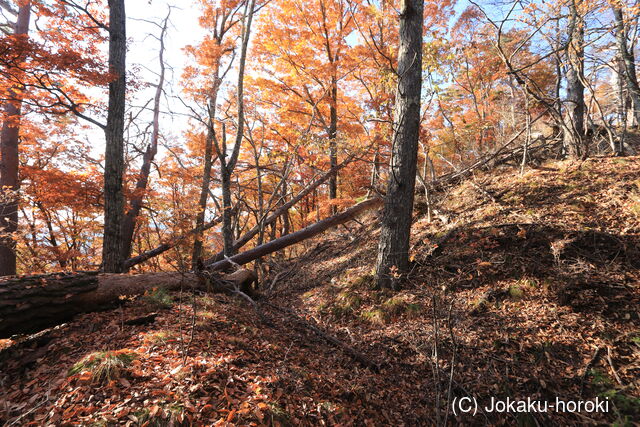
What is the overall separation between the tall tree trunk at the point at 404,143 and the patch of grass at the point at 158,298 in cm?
393

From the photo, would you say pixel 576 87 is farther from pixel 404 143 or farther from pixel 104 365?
pixel 104 365

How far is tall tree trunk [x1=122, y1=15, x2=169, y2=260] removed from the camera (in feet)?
31.4

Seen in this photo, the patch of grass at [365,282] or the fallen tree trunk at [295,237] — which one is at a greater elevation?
the fallen tree trunk at [295,237]

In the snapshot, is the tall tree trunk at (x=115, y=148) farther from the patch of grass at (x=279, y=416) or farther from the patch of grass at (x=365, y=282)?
the patch of grass at (x=279, y=416)

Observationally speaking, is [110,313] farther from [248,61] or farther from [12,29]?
[12,29]

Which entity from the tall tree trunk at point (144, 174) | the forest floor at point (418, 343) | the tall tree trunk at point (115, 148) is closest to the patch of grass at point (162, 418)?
the forest floor at point (418, 343)

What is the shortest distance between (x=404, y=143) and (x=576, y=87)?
633cm

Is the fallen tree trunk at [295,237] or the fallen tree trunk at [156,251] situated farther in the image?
the fallen tree trunk at [156,251]

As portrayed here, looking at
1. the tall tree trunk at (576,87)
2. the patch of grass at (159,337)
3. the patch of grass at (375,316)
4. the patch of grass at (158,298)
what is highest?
the tall tree trunk at (576,87)

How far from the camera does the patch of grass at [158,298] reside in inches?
173

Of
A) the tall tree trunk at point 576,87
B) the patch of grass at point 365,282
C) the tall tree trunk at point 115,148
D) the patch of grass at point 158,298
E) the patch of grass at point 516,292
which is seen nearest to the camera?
the patch of grass at point 516,292

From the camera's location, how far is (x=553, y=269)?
4117 millimetres

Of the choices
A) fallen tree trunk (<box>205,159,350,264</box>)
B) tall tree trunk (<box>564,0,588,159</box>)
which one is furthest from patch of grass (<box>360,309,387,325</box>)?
tall tree trunk (<box>564,0,588,159</box>)

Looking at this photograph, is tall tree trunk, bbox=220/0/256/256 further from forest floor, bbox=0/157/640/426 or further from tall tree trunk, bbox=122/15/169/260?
tall tree trunk, bbox=122/15/169/260
